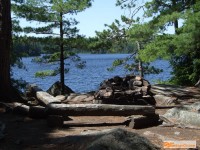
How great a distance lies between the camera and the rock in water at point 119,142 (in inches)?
215

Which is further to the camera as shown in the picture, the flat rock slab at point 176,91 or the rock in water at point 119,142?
the flat rock slab at point 176,91

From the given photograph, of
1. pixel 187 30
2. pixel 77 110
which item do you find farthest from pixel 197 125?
pixel 187 30

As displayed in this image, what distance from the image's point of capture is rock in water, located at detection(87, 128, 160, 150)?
5.45 metres

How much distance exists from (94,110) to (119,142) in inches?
133

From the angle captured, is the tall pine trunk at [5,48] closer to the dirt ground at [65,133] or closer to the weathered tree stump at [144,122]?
the dirt ground at [65,133]

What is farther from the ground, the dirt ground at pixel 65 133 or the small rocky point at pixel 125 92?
the small rocky point at pixel 125 92

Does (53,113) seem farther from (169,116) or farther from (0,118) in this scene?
(169,116)

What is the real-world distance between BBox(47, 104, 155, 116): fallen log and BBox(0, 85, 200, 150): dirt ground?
333mm

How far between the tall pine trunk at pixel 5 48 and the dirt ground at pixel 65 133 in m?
1.13

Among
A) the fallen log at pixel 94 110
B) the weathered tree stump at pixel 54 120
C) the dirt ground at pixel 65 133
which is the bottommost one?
the dirt ground at pixel 65 133

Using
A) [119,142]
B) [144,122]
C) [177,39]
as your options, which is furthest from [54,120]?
[177,39]

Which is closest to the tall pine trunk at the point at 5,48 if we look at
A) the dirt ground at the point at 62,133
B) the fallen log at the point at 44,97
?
the fallen log at the point at 44,97

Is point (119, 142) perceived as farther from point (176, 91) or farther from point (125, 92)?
point (176, 91)

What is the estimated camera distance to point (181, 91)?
13.8 m
